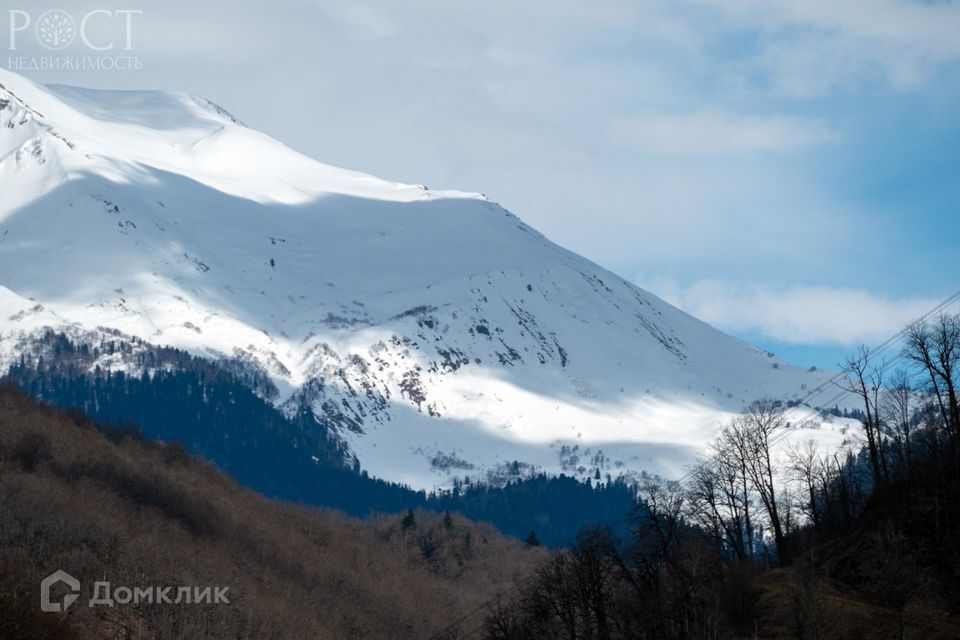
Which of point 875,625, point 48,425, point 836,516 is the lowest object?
point 875,625

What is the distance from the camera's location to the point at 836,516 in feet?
279

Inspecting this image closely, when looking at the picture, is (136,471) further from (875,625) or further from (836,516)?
(875,625)

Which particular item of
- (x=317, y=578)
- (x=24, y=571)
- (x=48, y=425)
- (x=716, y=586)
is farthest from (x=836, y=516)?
(x=48, y=425)

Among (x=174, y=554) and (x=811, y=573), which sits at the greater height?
(x=174, y=554)

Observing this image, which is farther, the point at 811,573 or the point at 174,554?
the point at 174,554

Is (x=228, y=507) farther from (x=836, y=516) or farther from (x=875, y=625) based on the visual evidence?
(x=875, y=625)

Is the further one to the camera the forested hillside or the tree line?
the forested hillside

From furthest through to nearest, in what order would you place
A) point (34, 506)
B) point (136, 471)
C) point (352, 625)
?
1. point (136, 471)
2. point (352, 625)
3. point (34, 506)

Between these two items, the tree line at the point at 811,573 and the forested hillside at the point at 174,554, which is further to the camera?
the forested hillside at the point at 174,554

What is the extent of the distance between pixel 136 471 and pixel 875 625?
4850 inches

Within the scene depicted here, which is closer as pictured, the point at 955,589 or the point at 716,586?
the point at 955,589

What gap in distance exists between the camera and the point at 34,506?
12294 centimetres

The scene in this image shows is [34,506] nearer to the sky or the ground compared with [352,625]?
nearer to the sky

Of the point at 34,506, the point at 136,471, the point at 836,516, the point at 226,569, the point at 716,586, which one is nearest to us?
the point at 716,586
